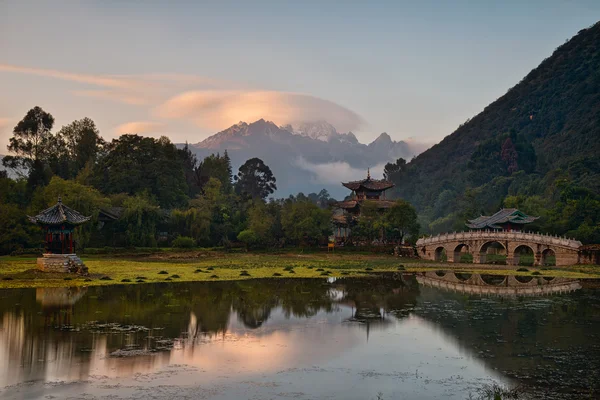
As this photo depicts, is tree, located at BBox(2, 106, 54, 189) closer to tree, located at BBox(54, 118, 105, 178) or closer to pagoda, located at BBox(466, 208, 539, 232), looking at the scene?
tree, located at BBox(54, 118, 105, 178)

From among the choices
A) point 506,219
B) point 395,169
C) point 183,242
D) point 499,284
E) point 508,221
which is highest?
point 395,169

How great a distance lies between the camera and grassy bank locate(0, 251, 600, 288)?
4119 centimetres

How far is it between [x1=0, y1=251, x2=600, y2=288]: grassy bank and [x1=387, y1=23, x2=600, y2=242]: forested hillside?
15138 mm

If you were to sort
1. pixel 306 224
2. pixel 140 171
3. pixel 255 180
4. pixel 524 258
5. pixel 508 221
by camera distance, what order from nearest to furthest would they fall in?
pixel 524 258
pixel 508 221
pixel 306 224
pixel 140 171
pixel 255 180

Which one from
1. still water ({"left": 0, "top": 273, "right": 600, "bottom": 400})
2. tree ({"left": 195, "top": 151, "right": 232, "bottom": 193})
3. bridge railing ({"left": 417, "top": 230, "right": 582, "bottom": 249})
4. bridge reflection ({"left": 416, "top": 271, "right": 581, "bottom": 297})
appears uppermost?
tree ({"left": 195, "top": 151, "right": 232, "bottom": 193})

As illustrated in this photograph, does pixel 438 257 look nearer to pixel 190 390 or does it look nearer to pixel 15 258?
pixel 15 258

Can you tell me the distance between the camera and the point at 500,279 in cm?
4831

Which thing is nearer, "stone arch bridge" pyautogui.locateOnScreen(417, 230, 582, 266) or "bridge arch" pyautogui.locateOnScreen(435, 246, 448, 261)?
"stone arch bridge" pyautogui.locateOnScreen(417, 230, 582, 266)

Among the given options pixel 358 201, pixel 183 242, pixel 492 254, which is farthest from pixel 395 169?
pixel 183 242

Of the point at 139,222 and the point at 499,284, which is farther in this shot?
the point at 139,222

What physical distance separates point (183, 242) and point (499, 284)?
35.9 metres

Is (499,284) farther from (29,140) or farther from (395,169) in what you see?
(395,169)

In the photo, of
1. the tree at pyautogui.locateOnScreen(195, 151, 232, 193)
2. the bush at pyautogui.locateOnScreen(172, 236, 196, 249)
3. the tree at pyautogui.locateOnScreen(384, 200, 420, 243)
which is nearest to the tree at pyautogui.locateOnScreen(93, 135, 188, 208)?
the bush at pyautogui.locateOnScreen(172, 236, 196, 249)

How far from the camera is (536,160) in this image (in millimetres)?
130625
